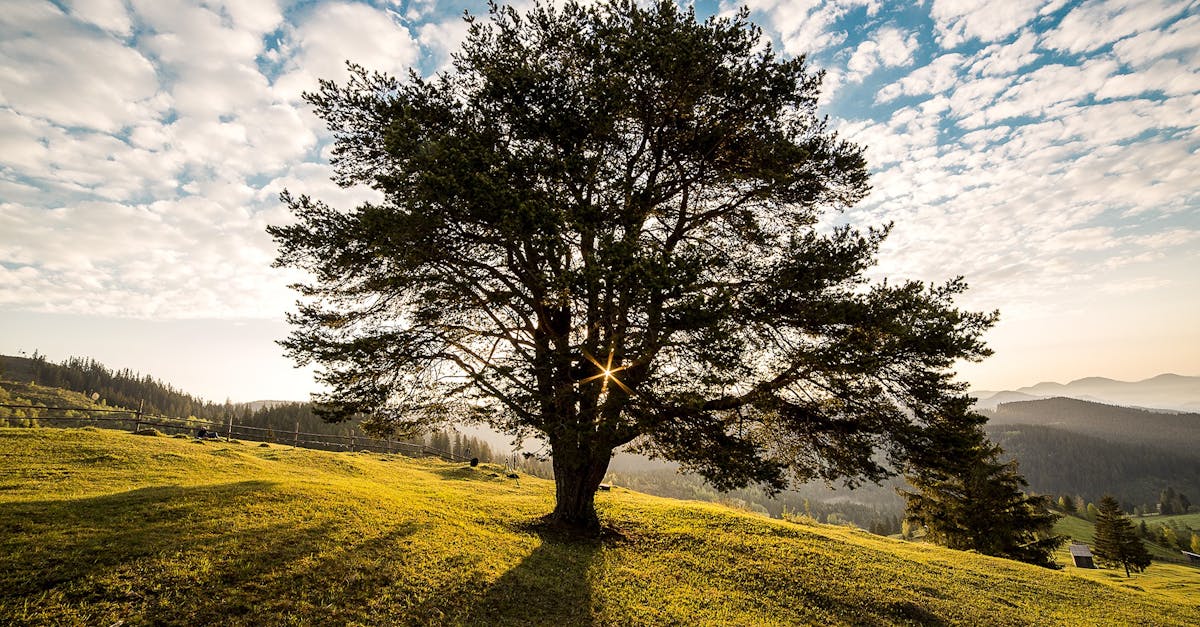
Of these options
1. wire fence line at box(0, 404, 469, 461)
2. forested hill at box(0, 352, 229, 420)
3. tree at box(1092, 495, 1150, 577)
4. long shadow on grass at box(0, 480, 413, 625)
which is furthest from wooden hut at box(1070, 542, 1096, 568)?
forested hill at box(0, 352, 229, 420)

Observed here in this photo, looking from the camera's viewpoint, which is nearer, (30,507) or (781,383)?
(30,507)

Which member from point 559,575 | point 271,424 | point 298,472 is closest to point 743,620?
point 559,575

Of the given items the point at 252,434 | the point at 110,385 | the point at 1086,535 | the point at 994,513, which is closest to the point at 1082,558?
the point at 994,513

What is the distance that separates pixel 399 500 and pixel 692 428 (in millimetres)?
10628

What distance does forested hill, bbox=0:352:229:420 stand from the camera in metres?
133

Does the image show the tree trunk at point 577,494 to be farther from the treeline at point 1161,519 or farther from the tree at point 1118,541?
the treeline at point 1161,519

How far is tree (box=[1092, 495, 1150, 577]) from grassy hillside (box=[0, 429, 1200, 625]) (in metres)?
38.2

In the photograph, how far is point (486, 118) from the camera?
1293cm

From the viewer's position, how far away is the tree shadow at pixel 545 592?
8750 millimetres

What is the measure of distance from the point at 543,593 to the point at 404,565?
2.81 m

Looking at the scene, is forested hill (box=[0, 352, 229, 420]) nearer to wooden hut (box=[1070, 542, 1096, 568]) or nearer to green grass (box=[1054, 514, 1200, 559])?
wooden hut (box=[1070, 542, 1096, 568])

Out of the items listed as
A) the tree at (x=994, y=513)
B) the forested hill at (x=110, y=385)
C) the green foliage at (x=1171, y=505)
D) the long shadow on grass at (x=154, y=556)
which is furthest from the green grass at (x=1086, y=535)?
the forested hill at (x=110, y=385)

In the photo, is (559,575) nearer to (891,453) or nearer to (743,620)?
(743,620)

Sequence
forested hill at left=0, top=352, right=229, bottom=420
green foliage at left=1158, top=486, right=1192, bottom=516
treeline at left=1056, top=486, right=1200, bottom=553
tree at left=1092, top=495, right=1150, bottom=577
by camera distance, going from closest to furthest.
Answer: tree at left=1092, top=495, right=1150, bottom=577 < treeline at left=1056, top=486, right=1200, bottom=553 < forested hill at left=0, top=352, right=229, bottom=420 < green foliage at left=1158, top=486, right=1192, bottom=516
